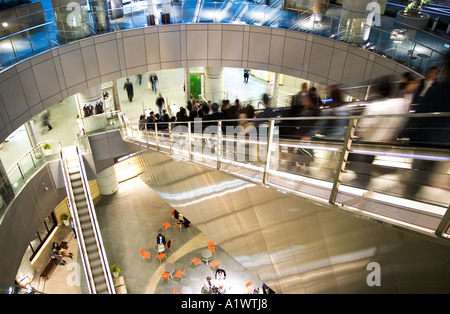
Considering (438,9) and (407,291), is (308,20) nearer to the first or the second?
(438,9)

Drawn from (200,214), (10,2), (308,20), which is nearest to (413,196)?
(200,214)

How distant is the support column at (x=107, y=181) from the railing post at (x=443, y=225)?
1769cm

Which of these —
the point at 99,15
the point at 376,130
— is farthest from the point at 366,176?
the point at 99,15

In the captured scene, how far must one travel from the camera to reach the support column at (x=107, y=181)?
715 inches

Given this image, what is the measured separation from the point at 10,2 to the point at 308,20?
13668 mm

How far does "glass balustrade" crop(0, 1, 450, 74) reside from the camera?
33.1 ft

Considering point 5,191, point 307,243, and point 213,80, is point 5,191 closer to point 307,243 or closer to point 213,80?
point 307,243

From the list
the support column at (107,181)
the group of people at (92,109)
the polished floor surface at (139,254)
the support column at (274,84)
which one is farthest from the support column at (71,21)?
the support column at (274,84)

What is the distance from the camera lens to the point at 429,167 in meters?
3.26

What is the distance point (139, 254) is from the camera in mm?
14789

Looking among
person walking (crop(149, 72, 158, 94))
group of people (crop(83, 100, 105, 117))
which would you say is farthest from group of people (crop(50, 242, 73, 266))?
person walking (crop(149, 72, 158, 94))

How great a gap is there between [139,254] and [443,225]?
46.4ft

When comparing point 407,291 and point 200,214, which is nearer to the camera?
point 407,291

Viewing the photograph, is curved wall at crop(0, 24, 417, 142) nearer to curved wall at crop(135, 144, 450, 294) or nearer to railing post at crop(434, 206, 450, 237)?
curved wall at crop(135, 144, 450, 294)
